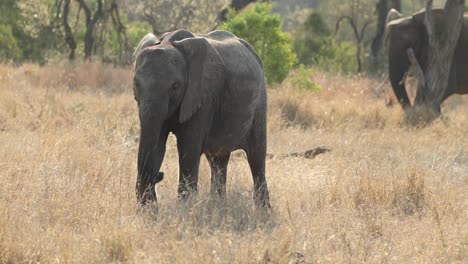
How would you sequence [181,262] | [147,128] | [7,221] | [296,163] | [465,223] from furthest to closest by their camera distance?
[296,163]
[465,223]
[147,128]
[7,221]
[181,262]

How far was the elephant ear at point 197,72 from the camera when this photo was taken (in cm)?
668

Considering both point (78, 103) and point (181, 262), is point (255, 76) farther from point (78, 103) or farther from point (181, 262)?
point (78, 103)

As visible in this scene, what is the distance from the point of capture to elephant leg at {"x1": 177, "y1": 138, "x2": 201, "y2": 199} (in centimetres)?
681

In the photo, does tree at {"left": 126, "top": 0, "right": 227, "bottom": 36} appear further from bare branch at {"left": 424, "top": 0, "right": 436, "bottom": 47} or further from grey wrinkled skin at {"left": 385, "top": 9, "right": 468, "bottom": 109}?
bare branch at {"left": 424, "top": 0, "right": 436, "bottom": 47}

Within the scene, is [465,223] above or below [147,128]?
below

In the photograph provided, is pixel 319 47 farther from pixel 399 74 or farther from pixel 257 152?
pixel 257 152

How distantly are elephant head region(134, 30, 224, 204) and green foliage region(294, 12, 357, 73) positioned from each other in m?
20.6

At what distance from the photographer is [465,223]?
275 inches

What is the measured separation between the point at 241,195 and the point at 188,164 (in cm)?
123

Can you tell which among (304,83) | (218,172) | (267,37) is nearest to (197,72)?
(218,172)

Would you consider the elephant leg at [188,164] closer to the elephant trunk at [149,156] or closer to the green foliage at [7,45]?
the elephant trunk at [149,156]

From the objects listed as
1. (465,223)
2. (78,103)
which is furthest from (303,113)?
(465,223)

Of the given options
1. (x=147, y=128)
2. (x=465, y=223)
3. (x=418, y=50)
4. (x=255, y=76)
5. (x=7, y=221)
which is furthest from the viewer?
(x=418, y=50)

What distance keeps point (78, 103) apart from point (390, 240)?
852 cm
